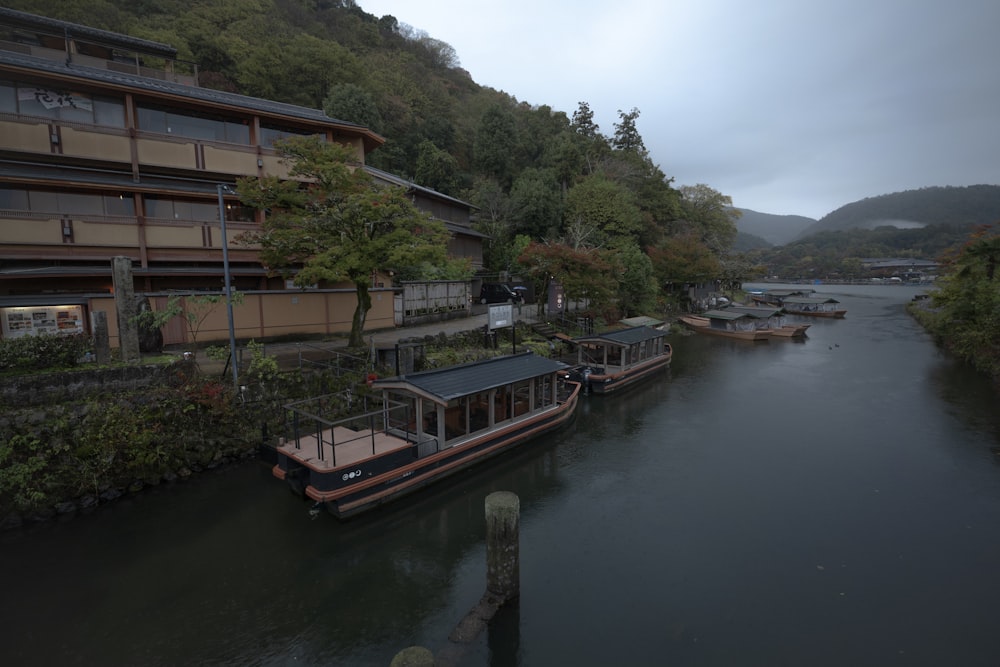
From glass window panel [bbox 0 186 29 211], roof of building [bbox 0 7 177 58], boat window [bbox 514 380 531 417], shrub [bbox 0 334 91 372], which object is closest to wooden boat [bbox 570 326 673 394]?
boat window [bbox 514 380 531 417]

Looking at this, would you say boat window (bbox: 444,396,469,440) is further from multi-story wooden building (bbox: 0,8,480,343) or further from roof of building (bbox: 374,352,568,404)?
multi-story wooden building (bbox: 0,8,480,343)

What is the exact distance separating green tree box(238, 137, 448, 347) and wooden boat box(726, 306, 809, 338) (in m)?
40.9

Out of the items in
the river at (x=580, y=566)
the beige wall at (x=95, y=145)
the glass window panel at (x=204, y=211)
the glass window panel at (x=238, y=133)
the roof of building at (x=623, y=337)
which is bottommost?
the river at (x=580, y=566)

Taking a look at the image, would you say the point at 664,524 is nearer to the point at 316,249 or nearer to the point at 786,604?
the point at 786,604

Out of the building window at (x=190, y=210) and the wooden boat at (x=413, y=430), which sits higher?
the building window at (x=190, y=210)

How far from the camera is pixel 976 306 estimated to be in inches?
1336

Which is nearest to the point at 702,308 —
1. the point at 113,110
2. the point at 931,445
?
the point at 931,445

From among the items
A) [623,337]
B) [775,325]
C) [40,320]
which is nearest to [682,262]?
[775,325]

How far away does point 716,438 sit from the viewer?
68.6 ft

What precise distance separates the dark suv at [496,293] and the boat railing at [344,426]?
85.5 feet

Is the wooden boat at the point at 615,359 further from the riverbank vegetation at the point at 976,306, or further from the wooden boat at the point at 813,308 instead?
the wooden boat at the point at 813,308

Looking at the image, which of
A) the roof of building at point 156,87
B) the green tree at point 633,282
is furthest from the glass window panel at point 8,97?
the green tree at point 633,282

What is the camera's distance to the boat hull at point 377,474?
12.8 meters

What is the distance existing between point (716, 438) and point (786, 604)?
1095 cm
